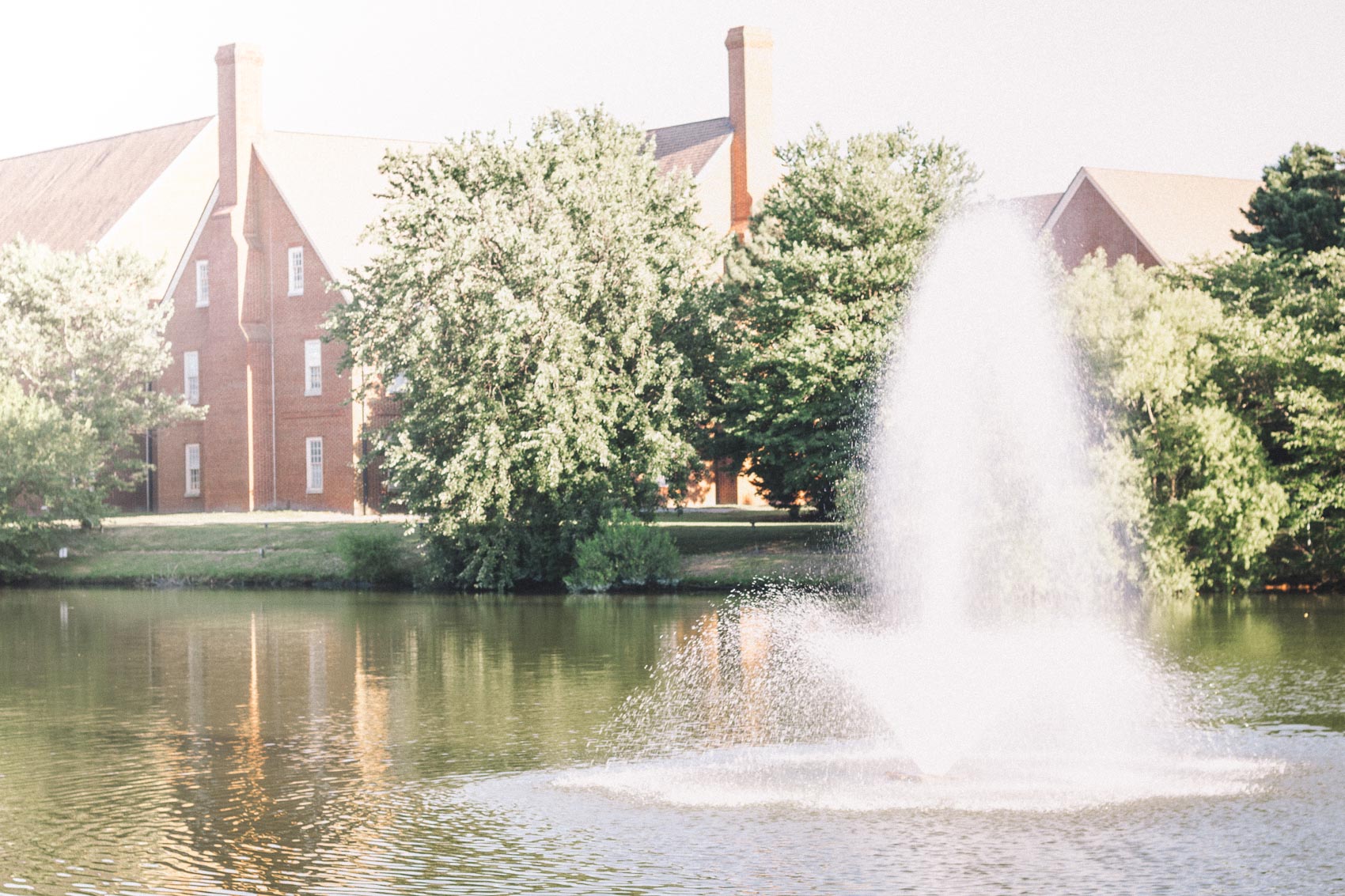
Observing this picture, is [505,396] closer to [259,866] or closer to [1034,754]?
[1034,754]

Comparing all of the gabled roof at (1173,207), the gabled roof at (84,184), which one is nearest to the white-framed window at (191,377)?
the gabled roof at (84,184)

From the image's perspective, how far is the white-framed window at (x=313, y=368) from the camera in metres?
65.5

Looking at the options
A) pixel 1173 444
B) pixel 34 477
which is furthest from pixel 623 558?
pixel 34 477

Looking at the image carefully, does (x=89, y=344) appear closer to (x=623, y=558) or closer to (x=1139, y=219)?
(x=623, y=558)

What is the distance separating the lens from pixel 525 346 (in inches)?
1748

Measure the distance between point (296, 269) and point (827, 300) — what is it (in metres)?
27.1

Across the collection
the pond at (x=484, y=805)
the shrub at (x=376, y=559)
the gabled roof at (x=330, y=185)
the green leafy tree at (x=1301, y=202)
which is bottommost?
the pond at (x=484, y=805)

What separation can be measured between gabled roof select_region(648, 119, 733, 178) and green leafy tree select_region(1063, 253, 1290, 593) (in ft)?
93.4

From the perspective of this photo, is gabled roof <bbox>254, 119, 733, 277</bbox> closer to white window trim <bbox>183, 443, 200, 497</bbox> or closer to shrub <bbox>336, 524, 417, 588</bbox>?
white window trim <bbox>183, 443, 200, 497</bbox>

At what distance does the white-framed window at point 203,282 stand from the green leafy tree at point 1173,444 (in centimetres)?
3757

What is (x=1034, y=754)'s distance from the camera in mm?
18141

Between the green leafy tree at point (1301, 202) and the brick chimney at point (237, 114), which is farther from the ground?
the brick chimney at point (237, 114)

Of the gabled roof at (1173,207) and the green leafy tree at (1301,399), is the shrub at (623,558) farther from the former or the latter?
the gabled roof at (1173,207)

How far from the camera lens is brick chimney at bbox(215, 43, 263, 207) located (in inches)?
2598
